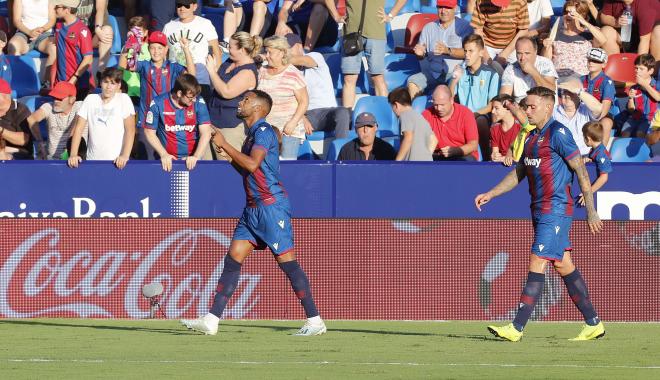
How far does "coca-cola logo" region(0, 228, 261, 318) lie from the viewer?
41.7 ft

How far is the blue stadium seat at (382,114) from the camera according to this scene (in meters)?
14.7

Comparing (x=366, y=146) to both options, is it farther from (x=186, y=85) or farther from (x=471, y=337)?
(x=471, y=337)

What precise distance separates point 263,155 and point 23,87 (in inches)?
264

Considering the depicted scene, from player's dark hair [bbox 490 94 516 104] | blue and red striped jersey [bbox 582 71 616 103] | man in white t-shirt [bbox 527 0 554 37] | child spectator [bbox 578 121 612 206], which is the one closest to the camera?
child spectator [bbox 578 121 612 206]

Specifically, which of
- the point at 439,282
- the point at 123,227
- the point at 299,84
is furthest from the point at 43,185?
the point at 439,282

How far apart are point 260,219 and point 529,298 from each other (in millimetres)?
2285

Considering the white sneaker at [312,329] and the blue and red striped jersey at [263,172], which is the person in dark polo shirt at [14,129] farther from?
the white sneaker at [312,329]

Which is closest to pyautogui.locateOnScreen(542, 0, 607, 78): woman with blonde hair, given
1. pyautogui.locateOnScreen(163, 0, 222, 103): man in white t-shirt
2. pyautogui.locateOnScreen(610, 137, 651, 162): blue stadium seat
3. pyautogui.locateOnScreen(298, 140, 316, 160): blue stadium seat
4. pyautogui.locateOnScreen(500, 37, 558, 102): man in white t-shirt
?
pyautogui.locateOnScreen(500, 37, 558, 102): man in white t-shirt

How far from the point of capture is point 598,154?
12.3 meters

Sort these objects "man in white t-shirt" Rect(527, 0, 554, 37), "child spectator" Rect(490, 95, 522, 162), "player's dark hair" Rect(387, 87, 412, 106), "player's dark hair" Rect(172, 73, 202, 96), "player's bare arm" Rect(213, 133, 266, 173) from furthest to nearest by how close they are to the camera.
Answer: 1. "man in white t-shirt" Rect(527, 0, 554, 37)
2. "child spectator" Rect(490, 95, 522, 162)
3. "player's dark hair" Rect(387, 87, 412, 106)
4. "player's dark hair" Rect(172, 73, 202, 96)
5. "player's bare arm" Rect(213, 133, 266, 173)

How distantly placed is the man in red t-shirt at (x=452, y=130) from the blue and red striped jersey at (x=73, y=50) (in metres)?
4.27

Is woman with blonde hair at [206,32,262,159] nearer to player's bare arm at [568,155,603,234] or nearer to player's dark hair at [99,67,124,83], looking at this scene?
player's dark hair at [99,67,124,83]

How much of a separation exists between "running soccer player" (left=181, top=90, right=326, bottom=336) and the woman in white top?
6.54 meters

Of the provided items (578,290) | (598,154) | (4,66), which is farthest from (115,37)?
(578,290)
